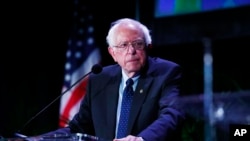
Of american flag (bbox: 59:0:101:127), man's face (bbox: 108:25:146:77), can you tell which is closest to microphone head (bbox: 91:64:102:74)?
man's face (bbox: 108:25:146:77)

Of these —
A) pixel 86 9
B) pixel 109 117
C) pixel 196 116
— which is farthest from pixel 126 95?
pixel 86 9

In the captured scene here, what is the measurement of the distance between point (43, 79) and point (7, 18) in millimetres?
808

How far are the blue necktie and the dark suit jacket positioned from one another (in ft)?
0.12

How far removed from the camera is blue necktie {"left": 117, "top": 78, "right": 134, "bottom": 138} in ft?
7.34

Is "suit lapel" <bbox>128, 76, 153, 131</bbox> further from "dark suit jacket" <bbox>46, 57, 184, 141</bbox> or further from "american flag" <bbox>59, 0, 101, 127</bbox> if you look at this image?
"american flag" <bbox>59, 0, 101, 127</bbox>

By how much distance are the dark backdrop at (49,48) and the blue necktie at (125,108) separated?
2.57 metres

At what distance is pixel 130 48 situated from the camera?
229 centimetres

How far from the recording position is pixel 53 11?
5512mm

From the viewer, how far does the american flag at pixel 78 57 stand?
4836mm

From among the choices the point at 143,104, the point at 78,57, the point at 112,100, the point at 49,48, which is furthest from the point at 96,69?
the point at 49,48

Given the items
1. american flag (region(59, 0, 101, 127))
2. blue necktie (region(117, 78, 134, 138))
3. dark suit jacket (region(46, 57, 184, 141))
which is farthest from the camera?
american flag (region(59, 0, 101, 127))

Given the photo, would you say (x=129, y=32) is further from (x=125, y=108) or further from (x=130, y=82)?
(x=125, y=108)

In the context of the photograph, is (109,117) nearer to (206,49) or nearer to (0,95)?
(206,49)

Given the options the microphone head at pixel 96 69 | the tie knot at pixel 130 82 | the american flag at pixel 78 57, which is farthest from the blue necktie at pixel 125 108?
the american flag at pixel 78 57
